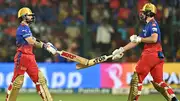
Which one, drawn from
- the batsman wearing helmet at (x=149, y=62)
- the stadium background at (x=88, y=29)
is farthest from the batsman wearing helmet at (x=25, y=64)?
the stadium background at (x=88, y=29)

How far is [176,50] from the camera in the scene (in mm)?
21984

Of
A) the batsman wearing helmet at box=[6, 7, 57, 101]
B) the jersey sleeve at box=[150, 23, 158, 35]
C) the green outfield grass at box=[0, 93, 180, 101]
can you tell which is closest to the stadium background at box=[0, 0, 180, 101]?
the green outfield grass at box=[0, 93, 180, 101]

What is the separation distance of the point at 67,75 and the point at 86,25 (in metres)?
2.90

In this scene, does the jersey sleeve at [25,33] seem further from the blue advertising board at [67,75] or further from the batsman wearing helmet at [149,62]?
the blue advertising board at [67,75]

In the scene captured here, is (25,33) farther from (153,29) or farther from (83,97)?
(83,97)

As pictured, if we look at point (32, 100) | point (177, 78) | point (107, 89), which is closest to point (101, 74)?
point (107, 89)

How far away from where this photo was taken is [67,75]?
20.2 meters

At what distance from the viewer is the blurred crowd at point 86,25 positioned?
21734 mm

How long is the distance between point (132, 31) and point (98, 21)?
4.72ft

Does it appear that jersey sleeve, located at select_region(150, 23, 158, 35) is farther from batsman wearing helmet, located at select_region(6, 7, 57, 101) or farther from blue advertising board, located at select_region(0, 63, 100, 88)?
blue advertising board, located at select_region(0, 63, 100, 88)

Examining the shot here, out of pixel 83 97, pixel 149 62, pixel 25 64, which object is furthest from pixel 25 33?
pixel 83 97

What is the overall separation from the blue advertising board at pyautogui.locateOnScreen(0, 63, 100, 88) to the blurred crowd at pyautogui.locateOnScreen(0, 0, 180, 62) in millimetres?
1219

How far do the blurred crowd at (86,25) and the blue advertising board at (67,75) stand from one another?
1219mm

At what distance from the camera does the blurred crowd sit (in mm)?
21734
